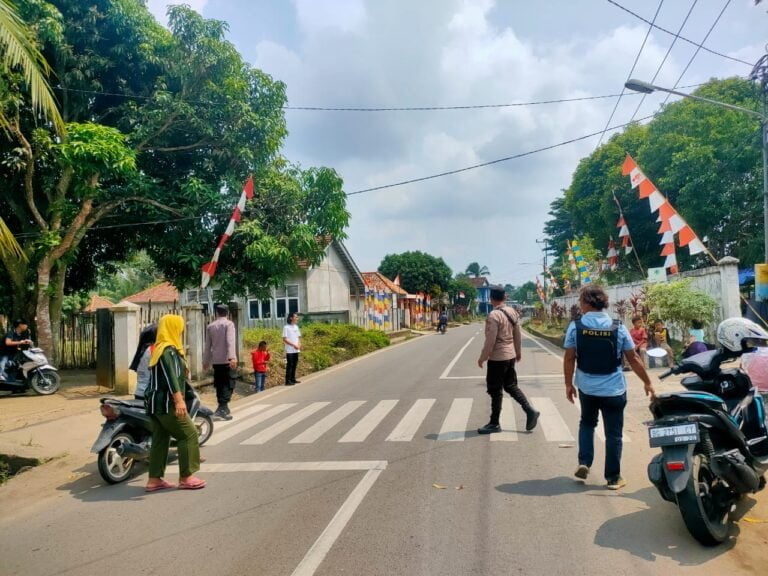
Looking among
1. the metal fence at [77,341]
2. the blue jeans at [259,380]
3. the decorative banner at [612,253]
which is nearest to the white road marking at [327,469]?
the blue jeans at [259,380]

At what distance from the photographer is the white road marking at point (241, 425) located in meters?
8.36

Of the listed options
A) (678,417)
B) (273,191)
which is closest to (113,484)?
(678,417)

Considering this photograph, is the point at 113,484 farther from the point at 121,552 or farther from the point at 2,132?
the point at 2,132

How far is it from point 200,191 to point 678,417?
38.7 ft

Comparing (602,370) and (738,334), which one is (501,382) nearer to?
(602,370)

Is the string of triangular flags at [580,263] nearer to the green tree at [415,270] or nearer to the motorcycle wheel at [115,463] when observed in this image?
the motorcycle wheel at [115,463]

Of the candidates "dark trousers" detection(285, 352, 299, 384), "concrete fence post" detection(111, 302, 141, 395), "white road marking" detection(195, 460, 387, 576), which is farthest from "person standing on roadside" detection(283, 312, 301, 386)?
"white road marking" detection(195, 460, 387, 576)

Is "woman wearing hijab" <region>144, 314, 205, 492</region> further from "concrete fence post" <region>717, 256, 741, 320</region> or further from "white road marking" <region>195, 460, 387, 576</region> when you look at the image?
"concrete fence post" <region>717, 256, 741, 320</region>

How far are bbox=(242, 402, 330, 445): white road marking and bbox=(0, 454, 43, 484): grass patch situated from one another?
101 inches

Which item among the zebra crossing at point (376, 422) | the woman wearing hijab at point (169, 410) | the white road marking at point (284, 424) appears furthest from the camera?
the white road marking at point (284, 424)

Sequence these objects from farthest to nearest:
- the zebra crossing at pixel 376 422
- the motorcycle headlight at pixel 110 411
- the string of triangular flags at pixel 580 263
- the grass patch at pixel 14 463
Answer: the string of triangular flags at pixel 580 263, the zebra crossing at pixel 376 422, the grass patch at pixel 14 463, the motorcycle headlight at pixel 110 411

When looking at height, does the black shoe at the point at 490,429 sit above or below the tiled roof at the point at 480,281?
below

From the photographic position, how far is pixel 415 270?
65750mm

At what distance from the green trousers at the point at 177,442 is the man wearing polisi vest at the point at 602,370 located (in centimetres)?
370
